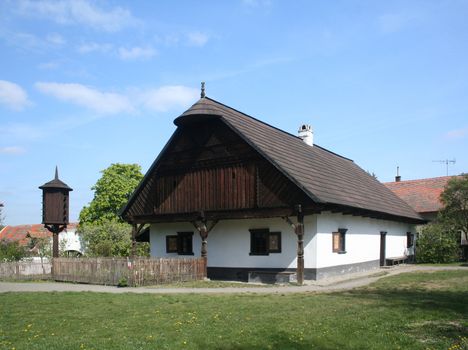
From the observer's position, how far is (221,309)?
12.1 meters

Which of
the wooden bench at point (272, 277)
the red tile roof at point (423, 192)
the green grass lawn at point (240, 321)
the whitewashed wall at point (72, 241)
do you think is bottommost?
the whitewashed wall at point (72, 241)

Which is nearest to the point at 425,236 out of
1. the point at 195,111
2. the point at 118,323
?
the point at 195,111

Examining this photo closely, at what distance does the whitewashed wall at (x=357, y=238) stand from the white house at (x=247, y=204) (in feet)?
0.16

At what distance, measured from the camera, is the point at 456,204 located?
1271 inches

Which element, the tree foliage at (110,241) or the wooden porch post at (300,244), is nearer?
the wooden porch post at (300,244)

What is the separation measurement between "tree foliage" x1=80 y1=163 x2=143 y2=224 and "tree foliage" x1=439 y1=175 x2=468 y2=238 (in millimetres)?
30349

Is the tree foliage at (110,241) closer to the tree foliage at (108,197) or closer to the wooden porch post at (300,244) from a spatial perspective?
the tree foliage at (108,197)

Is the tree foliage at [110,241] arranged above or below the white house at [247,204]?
below

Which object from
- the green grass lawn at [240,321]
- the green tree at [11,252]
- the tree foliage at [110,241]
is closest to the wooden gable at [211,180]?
the green grass lawn at [240,321]

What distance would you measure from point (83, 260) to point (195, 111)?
8126 mm

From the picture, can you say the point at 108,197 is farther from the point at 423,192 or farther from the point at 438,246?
the point at 438,246

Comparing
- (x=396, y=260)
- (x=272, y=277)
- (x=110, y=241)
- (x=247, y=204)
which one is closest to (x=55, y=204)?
(x=110, y=241)

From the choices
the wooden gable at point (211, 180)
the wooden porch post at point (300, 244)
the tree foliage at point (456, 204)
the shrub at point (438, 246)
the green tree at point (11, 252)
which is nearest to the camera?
the wooden porch post at point (300, 244)

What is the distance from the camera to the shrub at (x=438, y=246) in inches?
1266
